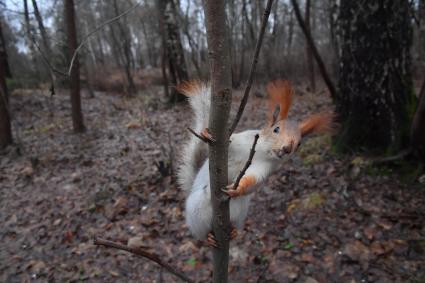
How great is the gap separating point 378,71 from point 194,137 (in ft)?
9.31

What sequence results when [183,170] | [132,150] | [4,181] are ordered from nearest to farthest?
[183,170] < [4,181] < [132,150]

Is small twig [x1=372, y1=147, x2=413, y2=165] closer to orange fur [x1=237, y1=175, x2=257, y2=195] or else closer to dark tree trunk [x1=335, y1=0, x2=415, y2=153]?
dark tree trunk [x1=335, y1=0, x2=415, y2=153]

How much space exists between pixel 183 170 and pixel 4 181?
475 centimetres

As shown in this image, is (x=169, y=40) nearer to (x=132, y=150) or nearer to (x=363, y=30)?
(x=132, y=150)

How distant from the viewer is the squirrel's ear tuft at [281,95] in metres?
1.44

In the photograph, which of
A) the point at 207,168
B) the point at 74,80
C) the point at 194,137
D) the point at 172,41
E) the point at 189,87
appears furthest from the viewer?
the point at 172,41

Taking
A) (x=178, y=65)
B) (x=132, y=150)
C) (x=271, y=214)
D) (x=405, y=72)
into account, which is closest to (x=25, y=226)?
(x=132, y=150)

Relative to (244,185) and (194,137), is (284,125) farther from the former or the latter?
(194,137)

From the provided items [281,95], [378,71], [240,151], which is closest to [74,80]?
[378,71]

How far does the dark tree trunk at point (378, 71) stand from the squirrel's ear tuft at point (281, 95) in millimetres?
2874

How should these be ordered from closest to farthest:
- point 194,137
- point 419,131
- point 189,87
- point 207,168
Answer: point 189,87, point 207,168, point 194,137, point 419,131

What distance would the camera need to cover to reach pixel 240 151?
65.0 inches

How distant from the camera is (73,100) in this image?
7383 mm

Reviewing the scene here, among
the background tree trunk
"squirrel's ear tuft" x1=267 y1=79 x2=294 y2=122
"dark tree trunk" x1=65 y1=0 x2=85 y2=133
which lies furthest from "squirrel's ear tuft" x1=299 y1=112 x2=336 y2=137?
the background tree trunk
